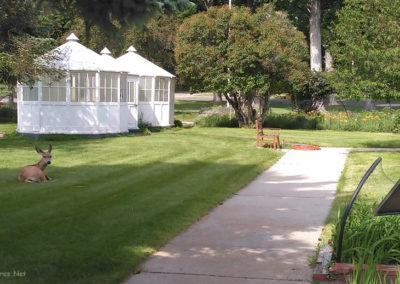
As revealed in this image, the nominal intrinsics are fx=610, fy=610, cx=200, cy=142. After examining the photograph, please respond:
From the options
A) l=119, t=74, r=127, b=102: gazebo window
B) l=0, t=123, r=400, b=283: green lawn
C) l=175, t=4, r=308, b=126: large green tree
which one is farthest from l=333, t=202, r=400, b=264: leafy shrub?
l=175, t=4, r=308, b=126: large green tree

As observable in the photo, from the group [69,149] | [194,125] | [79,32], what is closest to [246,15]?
[194,125]

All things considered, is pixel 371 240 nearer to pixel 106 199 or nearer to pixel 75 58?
pixel 106 199

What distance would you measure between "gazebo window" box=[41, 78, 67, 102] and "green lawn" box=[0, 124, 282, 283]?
6.68 ft

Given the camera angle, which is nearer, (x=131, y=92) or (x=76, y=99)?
(x=76, y=99)

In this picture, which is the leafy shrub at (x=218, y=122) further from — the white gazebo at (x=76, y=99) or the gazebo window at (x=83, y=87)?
the gazebo window at (x=83, y=87)

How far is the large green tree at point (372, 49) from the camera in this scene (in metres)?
15.0

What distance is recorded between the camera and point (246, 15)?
1011 inches

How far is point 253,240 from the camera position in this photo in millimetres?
7781

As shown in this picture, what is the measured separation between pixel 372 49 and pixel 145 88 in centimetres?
1174

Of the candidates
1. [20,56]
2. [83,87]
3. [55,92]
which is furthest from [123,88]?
[20,56]

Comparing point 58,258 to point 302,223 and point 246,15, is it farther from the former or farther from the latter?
point 246,15

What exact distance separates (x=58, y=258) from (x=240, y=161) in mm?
9384

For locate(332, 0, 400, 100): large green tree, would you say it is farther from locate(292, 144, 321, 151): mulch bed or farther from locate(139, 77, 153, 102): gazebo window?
locate(139, 77, 153, 102): gazebo window

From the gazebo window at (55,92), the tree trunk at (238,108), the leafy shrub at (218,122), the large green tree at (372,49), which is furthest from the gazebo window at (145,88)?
the large green tree at (372,49)
